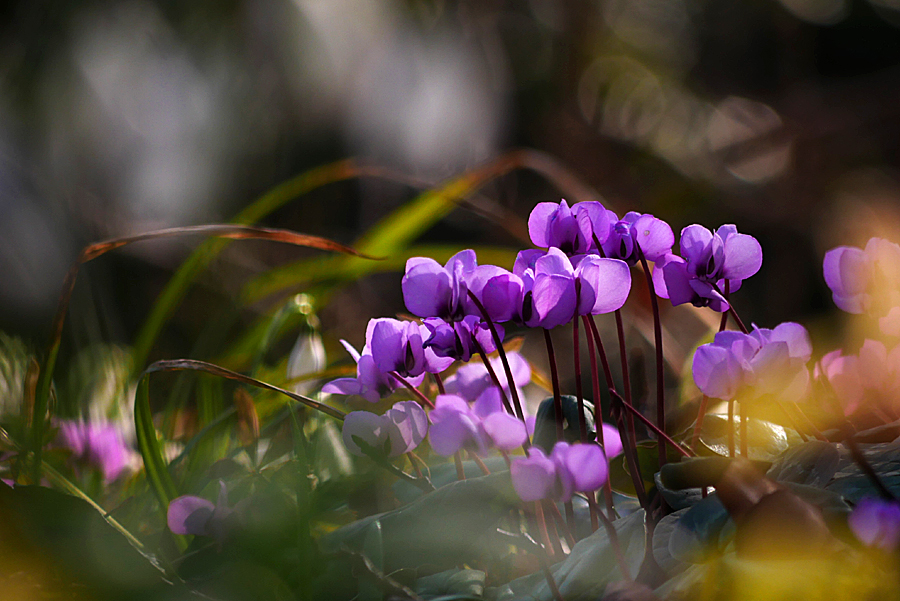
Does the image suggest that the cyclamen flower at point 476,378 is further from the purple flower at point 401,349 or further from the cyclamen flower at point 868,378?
the cyclamen flower at point 868,378

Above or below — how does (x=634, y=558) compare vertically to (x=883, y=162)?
above

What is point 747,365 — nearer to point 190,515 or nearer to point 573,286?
point 573,286

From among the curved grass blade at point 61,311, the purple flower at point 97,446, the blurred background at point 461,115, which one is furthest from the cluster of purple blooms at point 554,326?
the blurred background at point 461,115

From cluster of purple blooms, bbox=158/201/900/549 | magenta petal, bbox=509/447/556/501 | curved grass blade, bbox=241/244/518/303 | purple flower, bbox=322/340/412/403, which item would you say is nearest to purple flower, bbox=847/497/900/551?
cluster of purple blooms, bbox=158/201/900/549

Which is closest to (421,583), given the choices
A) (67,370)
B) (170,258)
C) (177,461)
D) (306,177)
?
(177,461)

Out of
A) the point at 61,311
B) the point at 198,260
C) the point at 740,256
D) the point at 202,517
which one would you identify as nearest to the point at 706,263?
the point at 740,256

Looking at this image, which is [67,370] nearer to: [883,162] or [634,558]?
[634,558]

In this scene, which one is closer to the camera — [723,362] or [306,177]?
[723,362]
